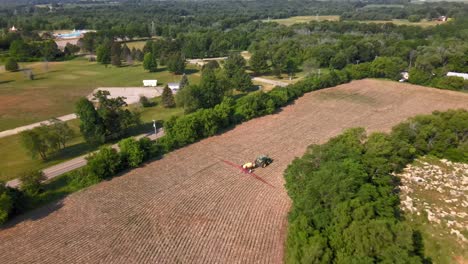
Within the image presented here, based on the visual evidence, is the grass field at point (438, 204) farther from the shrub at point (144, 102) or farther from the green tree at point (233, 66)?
the shrub at point (144, 102)

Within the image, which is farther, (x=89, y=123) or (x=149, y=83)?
(x=149, y=83)

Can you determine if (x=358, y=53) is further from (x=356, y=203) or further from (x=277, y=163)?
(x=356, y=203)

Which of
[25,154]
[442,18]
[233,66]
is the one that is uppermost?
[442,18]

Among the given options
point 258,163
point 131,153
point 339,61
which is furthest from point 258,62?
point 131,153

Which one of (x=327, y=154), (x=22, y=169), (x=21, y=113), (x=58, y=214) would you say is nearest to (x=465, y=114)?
(x=327, y=154)

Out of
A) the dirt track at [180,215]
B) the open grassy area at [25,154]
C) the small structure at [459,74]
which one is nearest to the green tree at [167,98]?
the open grassy area at [25,154]

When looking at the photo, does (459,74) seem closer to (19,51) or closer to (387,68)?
(387,68)

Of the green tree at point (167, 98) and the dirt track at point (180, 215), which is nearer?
the dirt track at point (180, 215)
